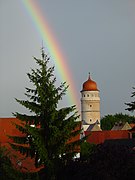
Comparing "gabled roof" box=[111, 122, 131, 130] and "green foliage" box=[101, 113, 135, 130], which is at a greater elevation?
"green foliage" box=[101, 113, 135, 130]

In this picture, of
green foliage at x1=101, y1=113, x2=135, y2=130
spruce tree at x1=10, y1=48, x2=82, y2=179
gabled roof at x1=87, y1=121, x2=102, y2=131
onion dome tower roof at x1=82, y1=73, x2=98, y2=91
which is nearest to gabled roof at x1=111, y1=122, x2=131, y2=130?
gabled roof at x1=87, y1=121, x2=102, y2=131

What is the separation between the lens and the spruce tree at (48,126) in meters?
24.8

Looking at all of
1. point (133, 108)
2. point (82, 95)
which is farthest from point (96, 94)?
point (133, 108)

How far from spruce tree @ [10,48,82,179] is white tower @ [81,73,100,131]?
4295 inches

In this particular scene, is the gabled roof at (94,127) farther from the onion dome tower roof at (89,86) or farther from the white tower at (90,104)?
the onion dome tower roof at (89,86)

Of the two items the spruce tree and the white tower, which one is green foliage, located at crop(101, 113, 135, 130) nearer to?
the white tower

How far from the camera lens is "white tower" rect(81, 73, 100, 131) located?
136125mm

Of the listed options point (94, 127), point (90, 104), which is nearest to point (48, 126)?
point (94, 127)

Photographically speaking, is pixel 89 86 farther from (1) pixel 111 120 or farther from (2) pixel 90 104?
(1) pixel 111 120

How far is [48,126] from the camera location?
82.8 ft

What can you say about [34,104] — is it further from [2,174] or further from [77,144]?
[2,174]

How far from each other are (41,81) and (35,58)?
1692mm

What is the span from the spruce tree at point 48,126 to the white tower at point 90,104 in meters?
109

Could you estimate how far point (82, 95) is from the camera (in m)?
142
